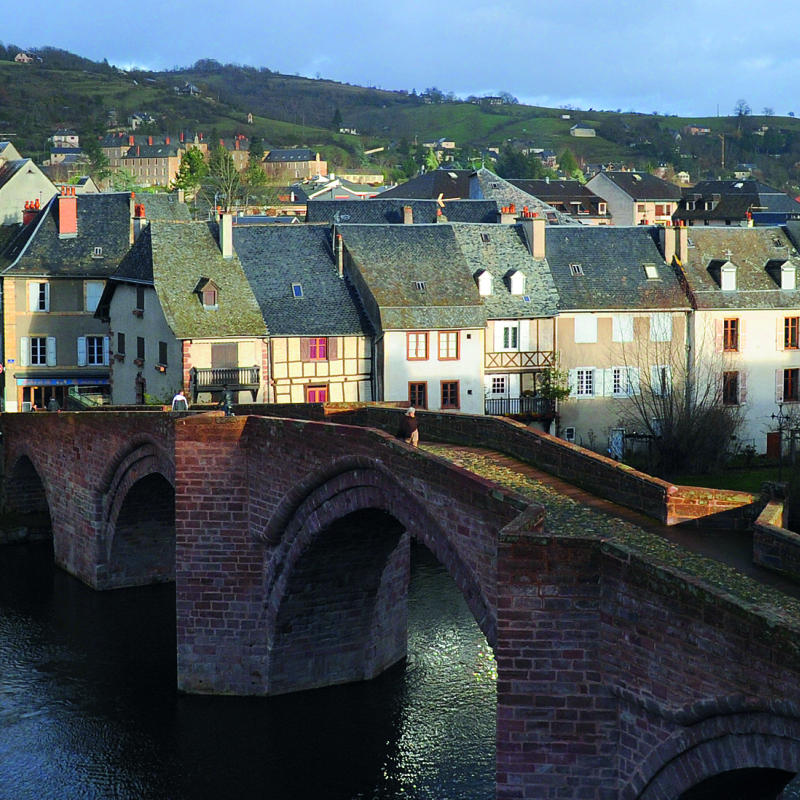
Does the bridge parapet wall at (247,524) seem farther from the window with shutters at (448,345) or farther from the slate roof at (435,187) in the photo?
the slate roof at (435,187)

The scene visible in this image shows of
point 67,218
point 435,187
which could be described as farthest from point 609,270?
point 435,187

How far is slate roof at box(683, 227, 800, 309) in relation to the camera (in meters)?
58.4

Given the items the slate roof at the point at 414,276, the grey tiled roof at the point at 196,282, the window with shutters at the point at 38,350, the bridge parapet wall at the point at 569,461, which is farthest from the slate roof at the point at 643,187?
the bridge parapet wall at the point at 569,461

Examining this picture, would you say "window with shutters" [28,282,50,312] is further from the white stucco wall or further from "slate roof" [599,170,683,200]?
"slate roof" [599,170,683,200]

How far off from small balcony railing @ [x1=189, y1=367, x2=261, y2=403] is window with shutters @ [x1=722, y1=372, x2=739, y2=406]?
18855 mm

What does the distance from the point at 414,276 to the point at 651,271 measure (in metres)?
10.4

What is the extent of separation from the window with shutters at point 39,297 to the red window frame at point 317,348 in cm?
1478

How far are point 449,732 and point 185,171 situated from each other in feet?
327

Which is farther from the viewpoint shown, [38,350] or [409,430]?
[38,350]

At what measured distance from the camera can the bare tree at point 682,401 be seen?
2063 inches

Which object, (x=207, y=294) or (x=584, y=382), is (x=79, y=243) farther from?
(x=584, y=382)

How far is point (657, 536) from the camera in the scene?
2195 centimetres

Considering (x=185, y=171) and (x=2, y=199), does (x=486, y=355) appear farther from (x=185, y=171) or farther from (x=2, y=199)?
(x=185, y=171)

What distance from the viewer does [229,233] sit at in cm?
5341
